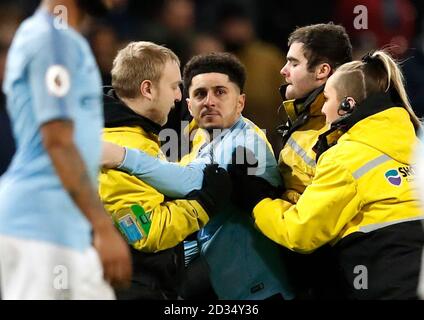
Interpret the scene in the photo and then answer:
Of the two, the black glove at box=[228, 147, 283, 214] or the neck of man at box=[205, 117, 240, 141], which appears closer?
the black glove at box=[228, 147, 283, 214]

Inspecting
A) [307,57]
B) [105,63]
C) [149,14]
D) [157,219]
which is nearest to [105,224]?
[157,219]

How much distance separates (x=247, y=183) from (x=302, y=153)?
24cm

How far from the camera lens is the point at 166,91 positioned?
3637 mm

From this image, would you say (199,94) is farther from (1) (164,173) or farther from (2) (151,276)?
(2) (151,276)

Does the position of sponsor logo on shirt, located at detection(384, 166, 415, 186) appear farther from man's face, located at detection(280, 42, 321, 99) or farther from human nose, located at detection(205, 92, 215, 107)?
human nose, located at detection(205, 92, 215, 107)

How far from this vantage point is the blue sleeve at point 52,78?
2.77m

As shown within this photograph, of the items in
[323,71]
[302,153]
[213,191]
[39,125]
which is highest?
[323,71]

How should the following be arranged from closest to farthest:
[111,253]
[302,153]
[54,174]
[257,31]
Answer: [111,253]
[54,174]
[302,153]
[257,31]

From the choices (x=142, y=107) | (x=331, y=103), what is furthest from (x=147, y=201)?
(x=331, y=103)

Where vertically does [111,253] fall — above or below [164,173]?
below

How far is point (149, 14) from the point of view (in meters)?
5.66

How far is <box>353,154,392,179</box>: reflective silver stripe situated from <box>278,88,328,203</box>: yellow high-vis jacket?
0.28 m

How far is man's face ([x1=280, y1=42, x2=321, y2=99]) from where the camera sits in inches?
150

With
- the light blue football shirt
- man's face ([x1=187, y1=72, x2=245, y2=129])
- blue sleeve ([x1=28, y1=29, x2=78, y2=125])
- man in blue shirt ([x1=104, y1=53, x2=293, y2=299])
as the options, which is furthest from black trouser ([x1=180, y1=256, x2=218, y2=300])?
blue sleeve ([x1=28, y1=29, x2=78, y2=125])
